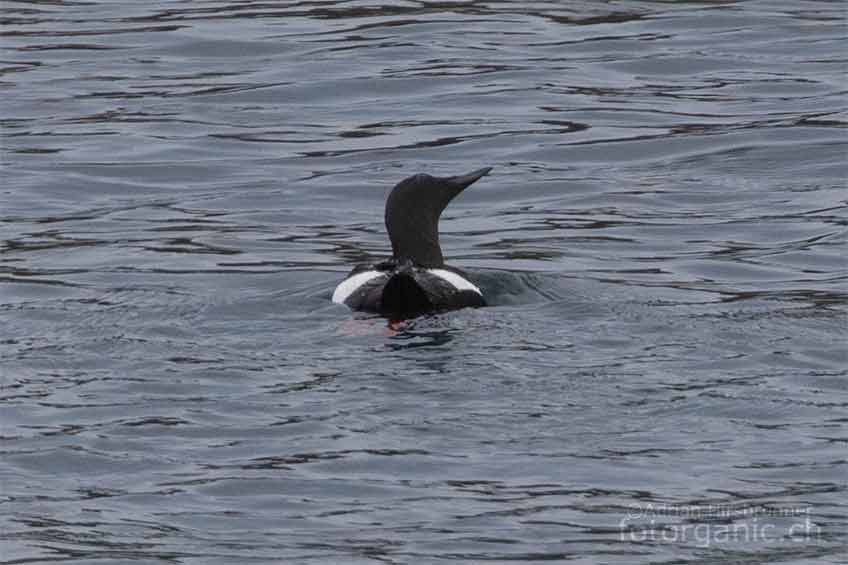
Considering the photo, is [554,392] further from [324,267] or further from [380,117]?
[380,117]

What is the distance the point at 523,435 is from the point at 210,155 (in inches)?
334

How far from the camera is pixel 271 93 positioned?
18.2 m

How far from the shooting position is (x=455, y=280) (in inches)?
438

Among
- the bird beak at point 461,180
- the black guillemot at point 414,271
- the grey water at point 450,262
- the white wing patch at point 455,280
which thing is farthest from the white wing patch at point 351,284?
the bird beak at point 461,180

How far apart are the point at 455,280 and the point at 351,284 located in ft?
1.82

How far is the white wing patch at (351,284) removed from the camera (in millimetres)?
11070

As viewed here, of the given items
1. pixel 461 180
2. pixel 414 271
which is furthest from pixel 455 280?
pixel 461 180

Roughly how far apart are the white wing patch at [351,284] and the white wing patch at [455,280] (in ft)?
1.04

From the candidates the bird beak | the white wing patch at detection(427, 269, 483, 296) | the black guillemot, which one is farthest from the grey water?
the bird beak

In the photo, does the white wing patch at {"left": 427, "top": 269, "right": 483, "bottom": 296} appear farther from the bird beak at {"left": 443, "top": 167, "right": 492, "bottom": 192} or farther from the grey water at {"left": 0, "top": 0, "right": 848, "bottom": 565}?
the bird beak at {"left": 443, "top": 167, "right": 492, "bottom": 192}

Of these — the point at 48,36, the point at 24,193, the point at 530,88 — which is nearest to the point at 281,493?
the point at 24,193

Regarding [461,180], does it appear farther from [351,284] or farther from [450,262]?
[351,284]

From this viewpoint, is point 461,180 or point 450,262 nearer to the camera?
point 461,180

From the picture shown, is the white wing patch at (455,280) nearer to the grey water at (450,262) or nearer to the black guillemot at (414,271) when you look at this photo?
the black guillemot at (414,271)
